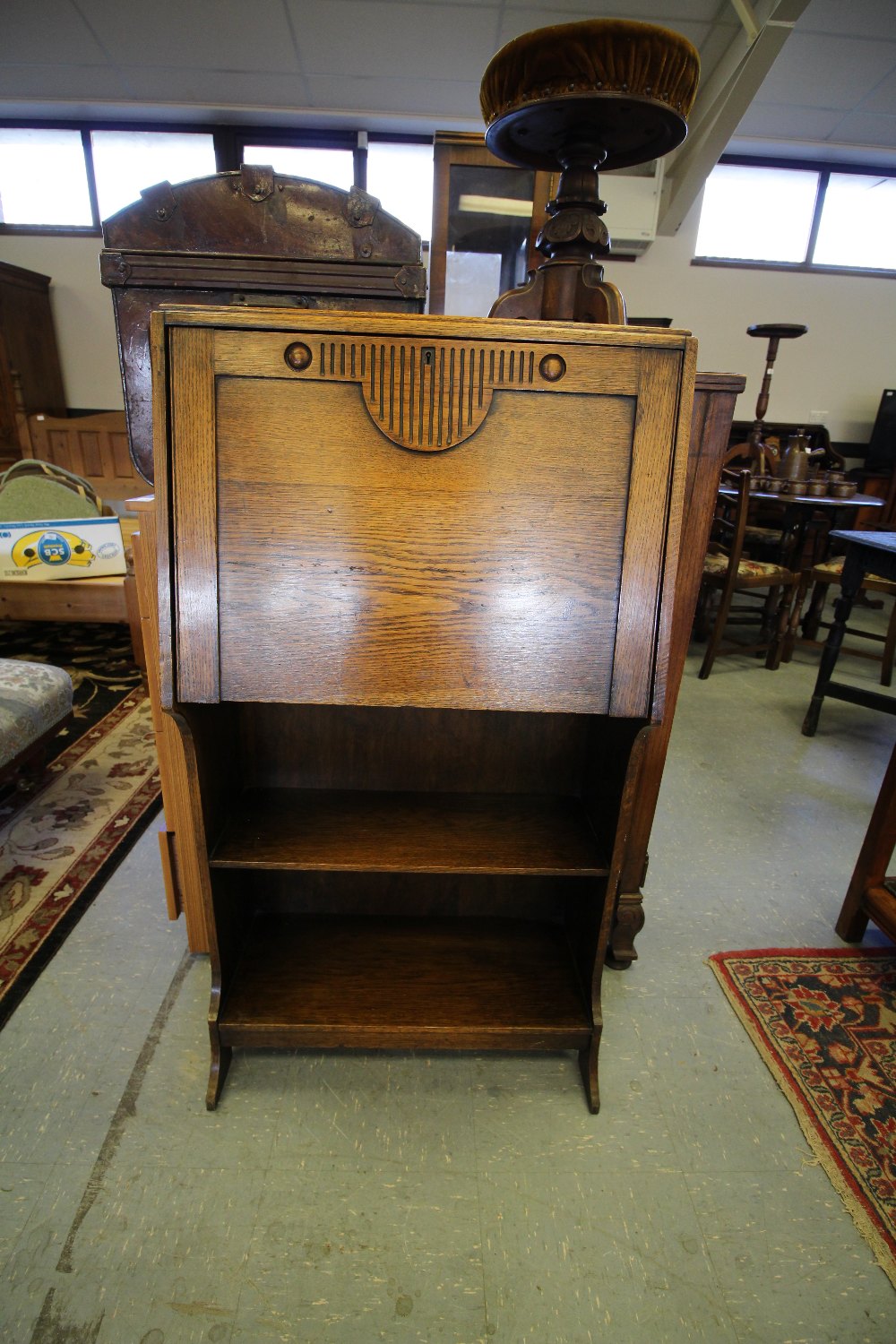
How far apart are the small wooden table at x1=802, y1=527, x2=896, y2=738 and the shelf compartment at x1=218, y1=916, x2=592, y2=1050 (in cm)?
183

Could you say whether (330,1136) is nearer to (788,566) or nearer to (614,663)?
(614,663)

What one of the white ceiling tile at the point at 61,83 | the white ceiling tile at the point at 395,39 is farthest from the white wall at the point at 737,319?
the white ceiling tile at the point at 395,39

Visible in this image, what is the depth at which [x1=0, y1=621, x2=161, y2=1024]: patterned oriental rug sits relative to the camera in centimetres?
158

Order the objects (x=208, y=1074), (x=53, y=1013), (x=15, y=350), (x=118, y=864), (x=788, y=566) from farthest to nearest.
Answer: (x=15, y=350)
(x=788, y=566)
(x=118, y=864)
(x=53, y=1013)
(x=208, y=1074)

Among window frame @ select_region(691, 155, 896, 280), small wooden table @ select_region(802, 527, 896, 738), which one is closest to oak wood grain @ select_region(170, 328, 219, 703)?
small wooden table @ select_region(802, 527, 896, 738)

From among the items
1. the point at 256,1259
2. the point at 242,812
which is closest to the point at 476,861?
the point at 242,812

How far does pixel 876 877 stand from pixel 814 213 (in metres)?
6.16

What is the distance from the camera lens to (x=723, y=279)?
553 cm

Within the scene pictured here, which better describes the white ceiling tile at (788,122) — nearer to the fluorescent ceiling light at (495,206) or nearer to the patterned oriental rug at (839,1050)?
the fluorescent ceiling light at (495,206)

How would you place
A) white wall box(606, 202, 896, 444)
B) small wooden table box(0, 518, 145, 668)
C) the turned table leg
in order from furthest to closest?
white wall box(606, 202, 896, 444), small wooden table box(0, 518, 145, 668), the turned table leg

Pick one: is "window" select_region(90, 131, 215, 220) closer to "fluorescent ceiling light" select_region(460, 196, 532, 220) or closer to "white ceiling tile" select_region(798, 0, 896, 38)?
"fluorescent ceiling light" select_region(460, 196, 532, 220)

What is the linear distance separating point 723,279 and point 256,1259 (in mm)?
6761

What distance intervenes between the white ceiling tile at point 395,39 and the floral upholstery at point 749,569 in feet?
11.4

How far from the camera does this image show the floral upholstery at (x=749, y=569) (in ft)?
11.5
